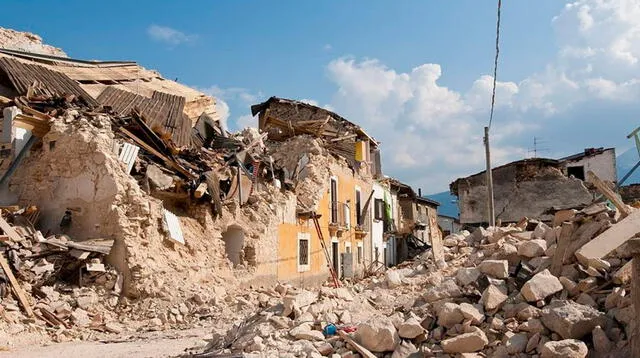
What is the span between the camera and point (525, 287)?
684cm

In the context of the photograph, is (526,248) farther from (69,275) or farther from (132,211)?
(69,275)

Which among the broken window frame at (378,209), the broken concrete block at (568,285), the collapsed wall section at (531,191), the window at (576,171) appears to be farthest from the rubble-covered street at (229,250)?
the window at (576,171)

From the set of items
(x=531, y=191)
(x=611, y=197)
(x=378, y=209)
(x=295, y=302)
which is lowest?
(x=295, y=302)

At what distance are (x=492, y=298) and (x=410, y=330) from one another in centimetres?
117

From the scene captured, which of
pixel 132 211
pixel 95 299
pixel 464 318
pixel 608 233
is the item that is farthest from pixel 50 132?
pixel 608 233

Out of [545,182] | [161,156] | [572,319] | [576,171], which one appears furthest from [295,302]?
[576,171]

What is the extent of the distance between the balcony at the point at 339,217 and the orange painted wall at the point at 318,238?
260 mm

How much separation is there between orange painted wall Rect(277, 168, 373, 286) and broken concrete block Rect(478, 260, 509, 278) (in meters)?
11.0

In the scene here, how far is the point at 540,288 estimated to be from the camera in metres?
6.80

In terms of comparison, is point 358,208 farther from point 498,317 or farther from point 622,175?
point 622,175

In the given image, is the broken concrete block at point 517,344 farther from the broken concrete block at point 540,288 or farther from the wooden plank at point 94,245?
the wooden plank at point 94,245

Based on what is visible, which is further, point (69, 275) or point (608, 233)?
point (69, 275)

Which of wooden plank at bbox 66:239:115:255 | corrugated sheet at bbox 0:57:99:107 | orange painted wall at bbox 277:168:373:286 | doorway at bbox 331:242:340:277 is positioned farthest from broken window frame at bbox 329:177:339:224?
wooden plank at bbox 66:239:115:255

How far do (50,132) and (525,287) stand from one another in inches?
464
